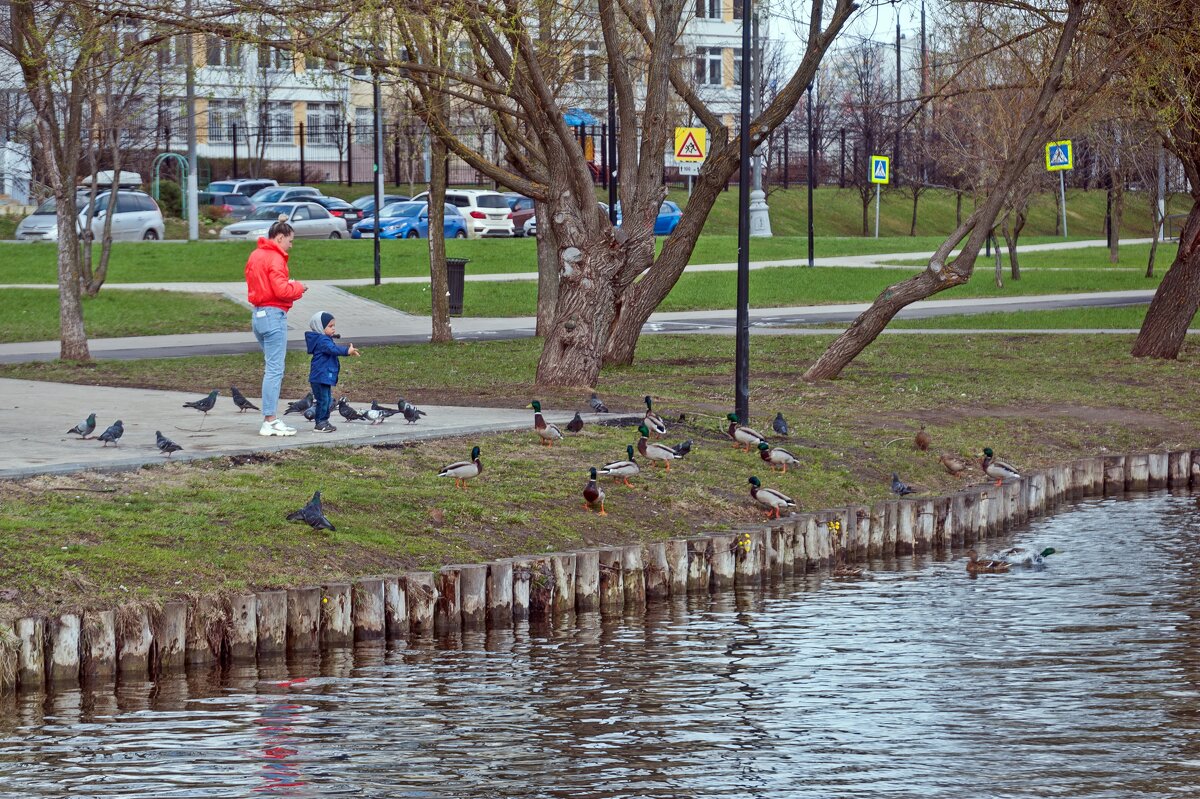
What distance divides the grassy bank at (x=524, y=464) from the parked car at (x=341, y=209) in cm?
2899

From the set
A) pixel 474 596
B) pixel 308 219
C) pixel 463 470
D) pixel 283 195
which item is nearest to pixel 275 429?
pixel 463 470

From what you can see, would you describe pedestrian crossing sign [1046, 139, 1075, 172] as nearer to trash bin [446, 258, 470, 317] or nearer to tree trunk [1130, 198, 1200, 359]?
tree trunk [1130, 198, 1200, 359]

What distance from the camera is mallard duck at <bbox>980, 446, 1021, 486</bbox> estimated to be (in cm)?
1622

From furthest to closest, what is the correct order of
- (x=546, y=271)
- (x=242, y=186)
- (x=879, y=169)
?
(x=242, y=186) → (x=879, y=169) → (x=546, y=271)

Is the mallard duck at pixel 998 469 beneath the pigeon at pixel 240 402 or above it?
beneath

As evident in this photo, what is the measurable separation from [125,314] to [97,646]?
75.0 ft

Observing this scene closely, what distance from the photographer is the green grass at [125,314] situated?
29.4 metres

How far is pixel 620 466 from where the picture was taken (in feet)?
45.9

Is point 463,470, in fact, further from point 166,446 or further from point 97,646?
point 97,646

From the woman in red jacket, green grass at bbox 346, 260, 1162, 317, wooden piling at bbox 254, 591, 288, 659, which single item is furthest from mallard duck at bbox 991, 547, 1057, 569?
green grass at bbox 346, 260, 1162, 317

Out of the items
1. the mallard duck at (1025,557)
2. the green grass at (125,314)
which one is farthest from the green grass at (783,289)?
the mallard duck at (1025,557)

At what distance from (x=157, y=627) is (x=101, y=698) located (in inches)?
26.3

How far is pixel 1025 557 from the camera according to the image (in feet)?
45.0

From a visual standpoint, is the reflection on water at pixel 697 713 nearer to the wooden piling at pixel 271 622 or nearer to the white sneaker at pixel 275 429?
the wooden piling at pixel 271 622
